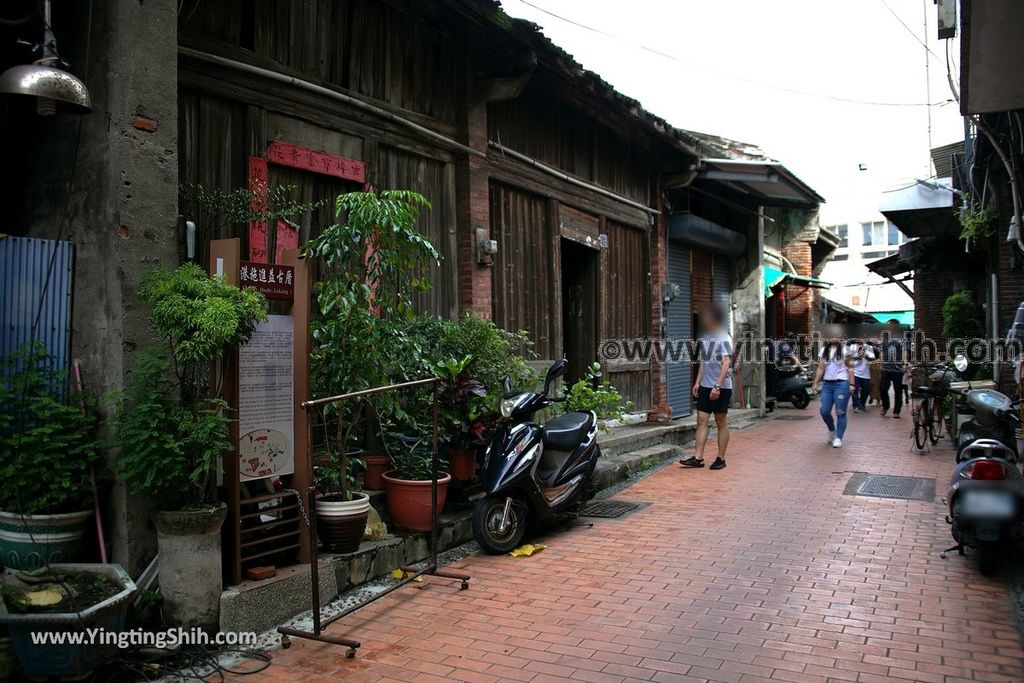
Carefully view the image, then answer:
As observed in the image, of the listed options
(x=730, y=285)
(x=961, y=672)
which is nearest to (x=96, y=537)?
(x=961, y=672)

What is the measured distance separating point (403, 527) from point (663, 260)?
8.81 metres

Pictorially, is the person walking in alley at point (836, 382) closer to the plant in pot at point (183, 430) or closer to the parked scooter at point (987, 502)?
the parked scooter at point (987, 502)

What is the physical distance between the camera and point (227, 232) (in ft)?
18.9

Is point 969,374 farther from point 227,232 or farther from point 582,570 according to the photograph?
point 227,232

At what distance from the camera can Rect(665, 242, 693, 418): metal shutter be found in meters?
14.1

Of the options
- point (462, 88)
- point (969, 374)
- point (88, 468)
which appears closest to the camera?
point (88, 468)

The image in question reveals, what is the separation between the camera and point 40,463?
4.02 metres

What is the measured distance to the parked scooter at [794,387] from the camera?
61.9 ft

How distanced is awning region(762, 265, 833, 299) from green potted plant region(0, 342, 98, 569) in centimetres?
1632

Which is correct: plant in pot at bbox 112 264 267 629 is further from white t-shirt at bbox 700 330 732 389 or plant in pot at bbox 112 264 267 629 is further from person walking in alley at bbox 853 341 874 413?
person walking in alley at bbox 853 341 874 413

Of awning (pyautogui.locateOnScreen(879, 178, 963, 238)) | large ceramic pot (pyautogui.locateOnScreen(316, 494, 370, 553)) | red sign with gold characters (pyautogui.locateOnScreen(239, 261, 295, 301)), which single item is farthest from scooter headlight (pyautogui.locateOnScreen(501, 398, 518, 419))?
awning (pyautogui.locateOnScreen(879, 178, 963, 238))

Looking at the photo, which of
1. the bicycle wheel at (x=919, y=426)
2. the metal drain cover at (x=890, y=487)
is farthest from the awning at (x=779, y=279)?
the metal drain cover at (x=890, y=487)

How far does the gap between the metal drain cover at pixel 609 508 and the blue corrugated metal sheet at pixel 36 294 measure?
484 cm

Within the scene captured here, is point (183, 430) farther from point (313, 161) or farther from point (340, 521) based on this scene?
point (313, 161)
